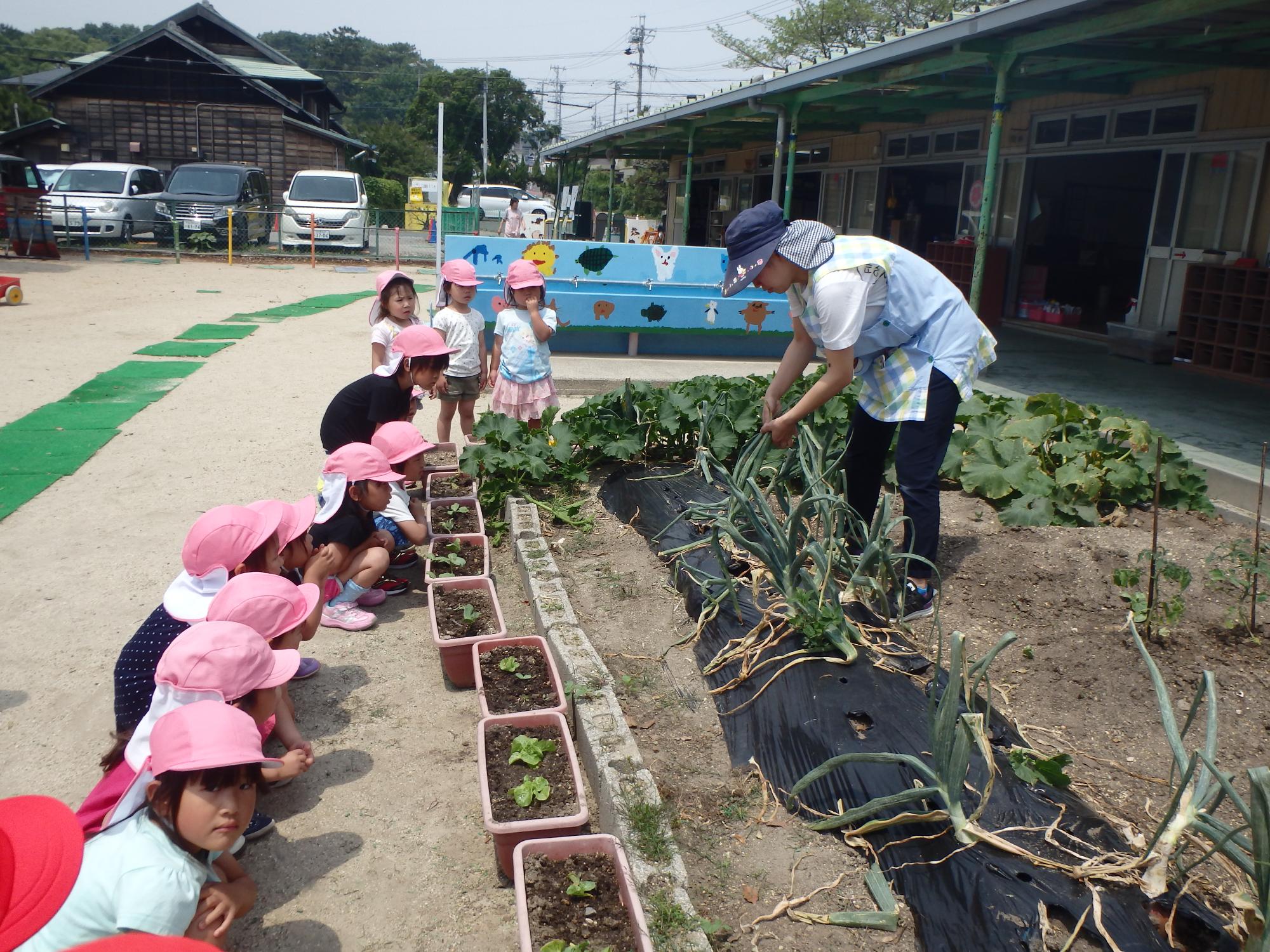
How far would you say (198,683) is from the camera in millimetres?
2166

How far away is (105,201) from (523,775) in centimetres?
2150

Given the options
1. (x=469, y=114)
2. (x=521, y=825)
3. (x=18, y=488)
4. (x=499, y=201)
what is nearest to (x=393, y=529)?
(x=521, y=825)

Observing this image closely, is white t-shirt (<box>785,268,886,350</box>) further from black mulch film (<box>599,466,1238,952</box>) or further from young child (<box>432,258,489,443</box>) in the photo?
young child (<box>432,258,489,443</box>)

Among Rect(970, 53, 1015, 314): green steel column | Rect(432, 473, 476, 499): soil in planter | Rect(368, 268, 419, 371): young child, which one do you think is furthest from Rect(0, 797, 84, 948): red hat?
Rect(970, 53, 1015, 314): green steel column

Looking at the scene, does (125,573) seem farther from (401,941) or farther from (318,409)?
(318,409)

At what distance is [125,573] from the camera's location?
432 centimetres

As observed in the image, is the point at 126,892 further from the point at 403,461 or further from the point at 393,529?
the point at 393,529

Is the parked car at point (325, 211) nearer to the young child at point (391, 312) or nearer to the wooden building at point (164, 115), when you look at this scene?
the wooden building at point (164, 115)

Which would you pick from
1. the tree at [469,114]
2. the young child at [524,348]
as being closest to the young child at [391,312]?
the young child at [524,348]

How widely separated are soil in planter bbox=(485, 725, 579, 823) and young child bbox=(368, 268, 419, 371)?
9.33 feet

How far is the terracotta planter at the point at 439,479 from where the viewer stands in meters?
5.08

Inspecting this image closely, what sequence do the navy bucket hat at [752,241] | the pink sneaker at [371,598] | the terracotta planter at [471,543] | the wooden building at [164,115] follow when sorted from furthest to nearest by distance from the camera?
the wooden building at [164,115] < the pink sneaker at [371,598] < the terracotta planter at [471,543] < the navy bucket hat at [752,241]

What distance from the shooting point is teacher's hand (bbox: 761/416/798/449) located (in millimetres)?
3494

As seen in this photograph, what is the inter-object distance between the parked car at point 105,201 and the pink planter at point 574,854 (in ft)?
68.7
